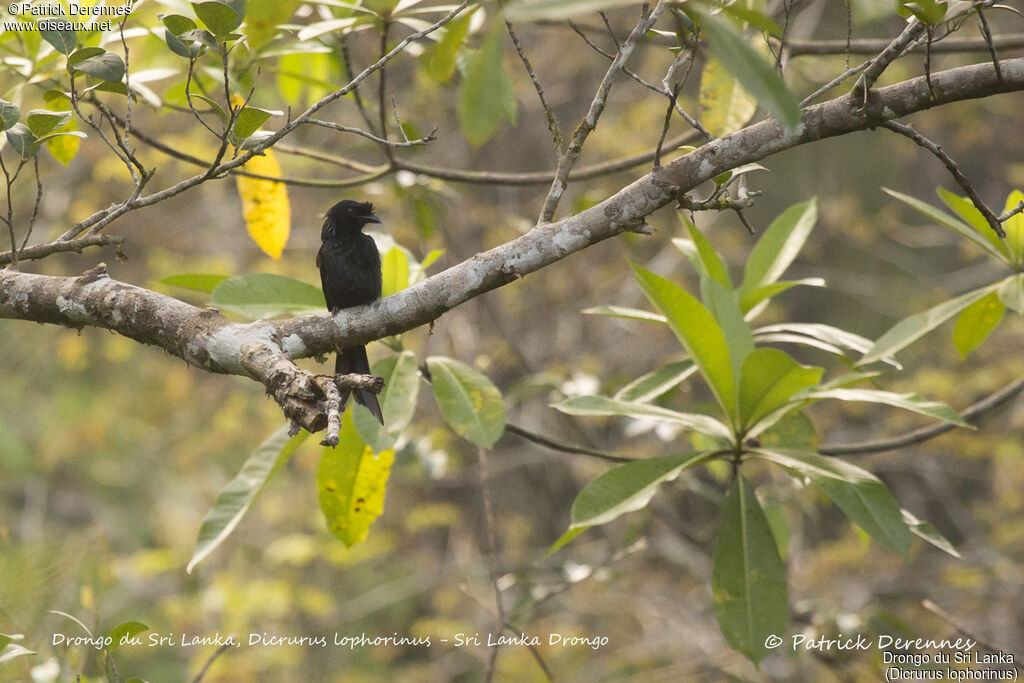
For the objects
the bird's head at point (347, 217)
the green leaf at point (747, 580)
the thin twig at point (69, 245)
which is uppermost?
the bird's head at point (347, 217)

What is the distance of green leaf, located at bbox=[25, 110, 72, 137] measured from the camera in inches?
69.3

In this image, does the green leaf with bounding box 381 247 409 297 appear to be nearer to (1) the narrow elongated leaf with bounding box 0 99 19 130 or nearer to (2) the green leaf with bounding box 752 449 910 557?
(1) the narrow elongated leaf with bounding box 0 99 19 130

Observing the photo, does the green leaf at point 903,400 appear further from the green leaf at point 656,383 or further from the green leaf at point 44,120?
the green leaf at point 44,120

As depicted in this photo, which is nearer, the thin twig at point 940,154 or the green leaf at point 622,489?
the thin twig at point 940,154

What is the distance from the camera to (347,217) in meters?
3.10

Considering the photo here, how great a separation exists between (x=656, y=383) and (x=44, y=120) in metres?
1.72

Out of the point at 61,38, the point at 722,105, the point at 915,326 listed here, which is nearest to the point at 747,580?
the point at 915,326

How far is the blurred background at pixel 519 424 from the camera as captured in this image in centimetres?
521

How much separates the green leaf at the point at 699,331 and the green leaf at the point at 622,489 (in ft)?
0.63

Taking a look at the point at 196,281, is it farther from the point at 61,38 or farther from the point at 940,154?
the point at 940,154

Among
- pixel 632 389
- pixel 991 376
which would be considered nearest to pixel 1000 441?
pixel 991 376

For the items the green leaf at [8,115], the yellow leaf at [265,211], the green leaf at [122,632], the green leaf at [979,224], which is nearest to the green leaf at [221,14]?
the green leaf at [8,115]

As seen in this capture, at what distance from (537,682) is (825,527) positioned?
2550mm

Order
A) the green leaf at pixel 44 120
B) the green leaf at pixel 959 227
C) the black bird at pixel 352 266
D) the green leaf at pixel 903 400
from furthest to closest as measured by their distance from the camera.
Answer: the black bird at pixel 352 266 → the green leaf at pixel 959 227 → the green leaf at pixel 903 400 → the green leaf at pixel 44 120
